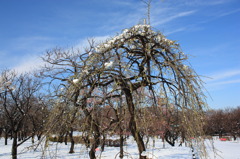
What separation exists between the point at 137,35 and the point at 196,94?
108 centimetres

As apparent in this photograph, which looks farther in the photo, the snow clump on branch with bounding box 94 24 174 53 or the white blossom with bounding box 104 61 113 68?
the snow clump on branch with bounding box 94 24 174 53

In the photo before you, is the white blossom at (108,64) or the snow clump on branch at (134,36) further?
the snow clump on branch at (134,36)

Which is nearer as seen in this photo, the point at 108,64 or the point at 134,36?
the point at 108,64

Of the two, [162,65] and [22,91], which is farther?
[22,91]

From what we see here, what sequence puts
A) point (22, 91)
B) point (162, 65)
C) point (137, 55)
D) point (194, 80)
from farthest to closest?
point (22, 91)
point (137, 55)
point (162, 65)
point (194, 80)

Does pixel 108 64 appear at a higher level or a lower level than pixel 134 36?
lower

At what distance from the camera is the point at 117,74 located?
2.62 m

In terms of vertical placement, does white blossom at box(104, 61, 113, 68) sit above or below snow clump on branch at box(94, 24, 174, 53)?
below

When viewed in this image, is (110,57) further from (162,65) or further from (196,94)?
(196,94)

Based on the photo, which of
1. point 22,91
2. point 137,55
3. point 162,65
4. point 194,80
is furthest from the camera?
point 22,91

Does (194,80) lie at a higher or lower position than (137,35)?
lower

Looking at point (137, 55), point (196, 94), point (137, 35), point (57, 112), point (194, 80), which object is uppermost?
point (137, 35)

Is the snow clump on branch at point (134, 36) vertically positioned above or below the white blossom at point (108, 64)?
above

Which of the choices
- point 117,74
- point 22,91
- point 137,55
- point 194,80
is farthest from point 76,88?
point 22,91
